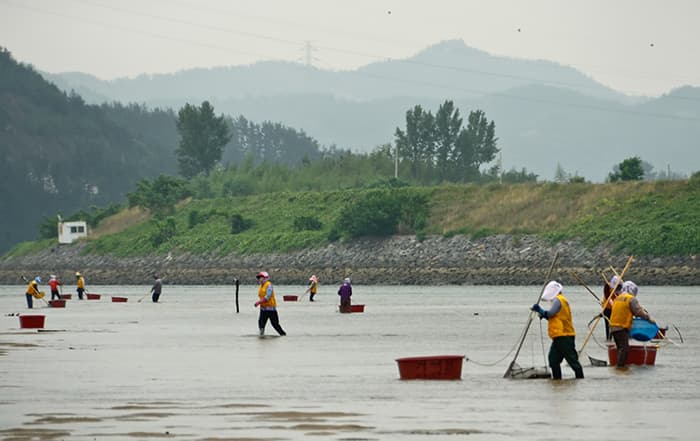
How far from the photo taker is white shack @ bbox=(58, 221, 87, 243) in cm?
15912

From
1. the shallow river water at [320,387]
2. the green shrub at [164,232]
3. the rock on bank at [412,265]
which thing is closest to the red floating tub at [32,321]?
the shallow river water at [320,387]

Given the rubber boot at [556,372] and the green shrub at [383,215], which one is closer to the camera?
the rubber boot at [556,372]

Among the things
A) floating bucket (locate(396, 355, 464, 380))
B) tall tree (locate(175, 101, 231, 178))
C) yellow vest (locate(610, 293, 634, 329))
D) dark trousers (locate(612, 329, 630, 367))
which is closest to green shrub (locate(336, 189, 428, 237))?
tall tree (locate(175, 101, 231, 178))

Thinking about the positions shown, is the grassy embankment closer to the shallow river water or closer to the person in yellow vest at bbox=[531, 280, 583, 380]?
the shallow river water

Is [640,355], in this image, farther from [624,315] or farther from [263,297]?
[263,297]

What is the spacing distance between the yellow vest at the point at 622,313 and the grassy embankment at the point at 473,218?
244 feet

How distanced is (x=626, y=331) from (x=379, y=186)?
119 meters

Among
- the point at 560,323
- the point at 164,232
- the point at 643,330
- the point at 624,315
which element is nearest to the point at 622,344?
the point at 643,330

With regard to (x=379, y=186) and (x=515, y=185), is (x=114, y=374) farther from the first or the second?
(x=379, y=186)

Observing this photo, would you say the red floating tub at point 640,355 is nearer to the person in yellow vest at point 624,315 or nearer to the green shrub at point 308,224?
the person in yellow vest at point 624,315

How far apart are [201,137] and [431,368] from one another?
522ft

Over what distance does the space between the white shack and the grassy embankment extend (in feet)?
4.95

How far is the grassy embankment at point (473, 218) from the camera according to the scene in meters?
111

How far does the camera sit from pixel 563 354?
1077 inches
